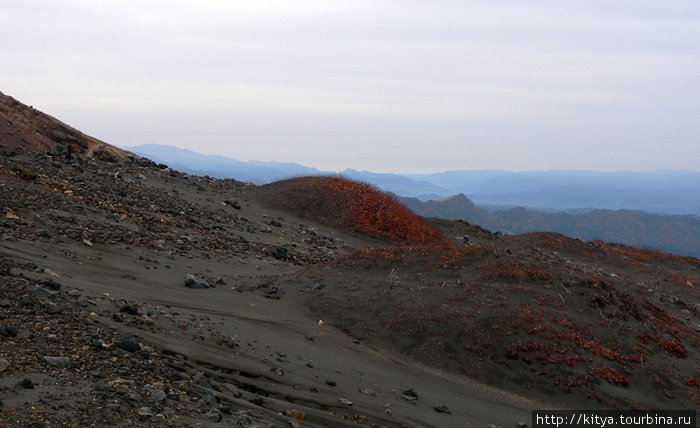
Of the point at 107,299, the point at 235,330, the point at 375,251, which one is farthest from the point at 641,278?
the point at 107,299

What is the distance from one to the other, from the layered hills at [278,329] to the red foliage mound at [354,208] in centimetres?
613

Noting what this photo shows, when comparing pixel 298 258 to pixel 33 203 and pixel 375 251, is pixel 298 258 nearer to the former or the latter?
pixel 375 251

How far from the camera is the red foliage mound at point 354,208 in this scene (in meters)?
24.4

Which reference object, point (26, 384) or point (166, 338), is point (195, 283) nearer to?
point (166, 338)

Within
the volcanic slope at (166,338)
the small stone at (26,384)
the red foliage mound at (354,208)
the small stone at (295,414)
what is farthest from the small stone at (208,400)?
the red foliage mound at (354,208)

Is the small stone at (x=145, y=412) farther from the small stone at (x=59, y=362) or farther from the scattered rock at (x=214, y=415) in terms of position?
the small stone at (x=59, y=362)

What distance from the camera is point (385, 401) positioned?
7559 mm

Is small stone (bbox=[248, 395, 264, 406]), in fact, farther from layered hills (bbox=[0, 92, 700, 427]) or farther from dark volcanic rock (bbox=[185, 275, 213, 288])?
dark volcanic rock (bbox=[185, 275, 213, 288])

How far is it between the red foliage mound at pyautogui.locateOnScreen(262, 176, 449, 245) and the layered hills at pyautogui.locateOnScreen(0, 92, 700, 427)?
613 centimetres

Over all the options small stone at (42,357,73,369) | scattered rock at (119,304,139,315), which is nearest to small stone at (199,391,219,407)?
small stone at (42,357,73,369)

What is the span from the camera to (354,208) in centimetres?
2548

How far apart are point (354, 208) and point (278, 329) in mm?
15917

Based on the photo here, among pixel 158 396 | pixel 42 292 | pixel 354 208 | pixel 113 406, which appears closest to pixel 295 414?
pixel 158 396

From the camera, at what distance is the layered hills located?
5.67 metres
